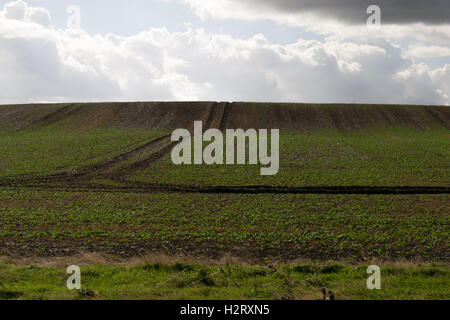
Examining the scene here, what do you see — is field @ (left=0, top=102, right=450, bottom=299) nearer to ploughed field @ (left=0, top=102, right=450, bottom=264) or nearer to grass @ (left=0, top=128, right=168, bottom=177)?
ploughed field @ (left=0, top=102, right=450, bottom=264)

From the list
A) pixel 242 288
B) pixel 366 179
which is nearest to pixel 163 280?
pixel 242 288

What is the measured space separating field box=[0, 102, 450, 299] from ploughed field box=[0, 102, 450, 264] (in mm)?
136

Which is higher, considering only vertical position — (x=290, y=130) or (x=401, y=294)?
(x=290, y=130)

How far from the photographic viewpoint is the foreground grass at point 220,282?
11.2m

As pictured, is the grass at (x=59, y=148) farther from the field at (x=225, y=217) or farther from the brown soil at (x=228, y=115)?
the brown soil at (x=228, y=115)

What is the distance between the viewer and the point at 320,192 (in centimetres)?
3275

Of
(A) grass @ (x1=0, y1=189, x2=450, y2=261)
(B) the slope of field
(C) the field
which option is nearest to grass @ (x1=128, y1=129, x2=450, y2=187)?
(B) the slope of field

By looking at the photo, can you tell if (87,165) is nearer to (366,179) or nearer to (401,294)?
(366,179)

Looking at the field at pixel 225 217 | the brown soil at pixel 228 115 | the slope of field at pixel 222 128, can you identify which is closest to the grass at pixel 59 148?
the slope of field at pixel 222 128

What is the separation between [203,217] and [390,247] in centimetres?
1118

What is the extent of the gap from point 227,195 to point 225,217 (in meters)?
6.22

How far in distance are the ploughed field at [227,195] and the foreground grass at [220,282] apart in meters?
4.19
